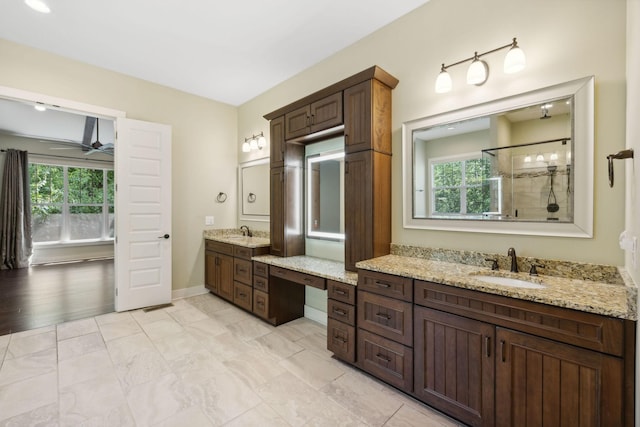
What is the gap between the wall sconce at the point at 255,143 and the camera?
398cm

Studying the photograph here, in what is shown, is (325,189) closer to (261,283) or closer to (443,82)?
(261,283)

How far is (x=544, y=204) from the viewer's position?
180cm

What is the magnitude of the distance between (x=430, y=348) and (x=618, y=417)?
0.81 metres

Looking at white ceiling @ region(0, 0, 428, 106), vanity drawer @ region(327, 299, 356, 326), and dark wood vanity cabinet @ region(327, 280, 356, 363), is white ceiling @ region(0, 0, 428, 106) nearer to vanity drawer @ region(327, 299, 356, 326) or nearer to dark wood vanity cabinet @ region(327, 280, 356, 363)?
dark wood vanity cabinet @ region(327, 280, 356, 363)

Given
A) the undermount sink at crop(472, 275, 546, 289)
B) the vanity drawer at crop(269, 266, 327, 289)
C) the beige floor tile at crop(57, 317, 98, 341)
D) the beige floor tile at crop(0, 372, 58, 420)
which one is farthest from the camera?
the beige floor tile at crop(57, 317, 98, 341)

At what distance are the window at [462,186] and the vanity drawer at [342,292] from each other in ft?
3.10

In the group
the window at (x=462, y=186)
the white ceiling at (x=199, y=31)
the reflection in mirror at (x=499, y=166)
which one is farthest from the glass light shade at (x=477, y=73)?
the white ceiling at (x=199, y=31)

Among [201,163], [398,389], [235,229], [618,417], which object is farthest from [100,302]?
[618,417]

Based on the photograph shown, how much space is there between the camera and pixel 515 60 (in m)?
1.75

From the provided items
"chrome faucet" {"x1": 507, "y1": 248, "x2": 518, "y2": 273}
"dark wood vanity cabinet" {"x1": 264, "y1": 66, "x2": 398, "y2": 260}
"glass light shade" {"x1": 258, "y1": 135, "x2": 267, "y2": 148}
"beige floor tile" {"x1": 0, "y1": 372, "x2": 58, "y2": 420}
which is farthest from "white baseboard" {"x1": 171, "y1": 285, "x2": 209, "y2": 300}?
"chrome faucet" {"x1": 507, "y1": 248, "x2": 518, "y2": 273}

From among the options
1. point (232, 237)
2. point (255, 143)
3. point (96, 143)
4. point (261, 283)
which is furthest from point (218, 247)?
point (96, 143)

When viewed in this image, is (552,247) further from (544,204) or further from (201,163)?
(201,163)

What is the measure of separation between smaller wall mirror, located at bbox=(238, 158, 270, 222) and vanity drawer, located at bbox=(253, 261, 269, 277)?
36.3 inches

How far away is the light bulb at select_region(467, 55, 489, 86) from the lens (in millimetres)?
1926
